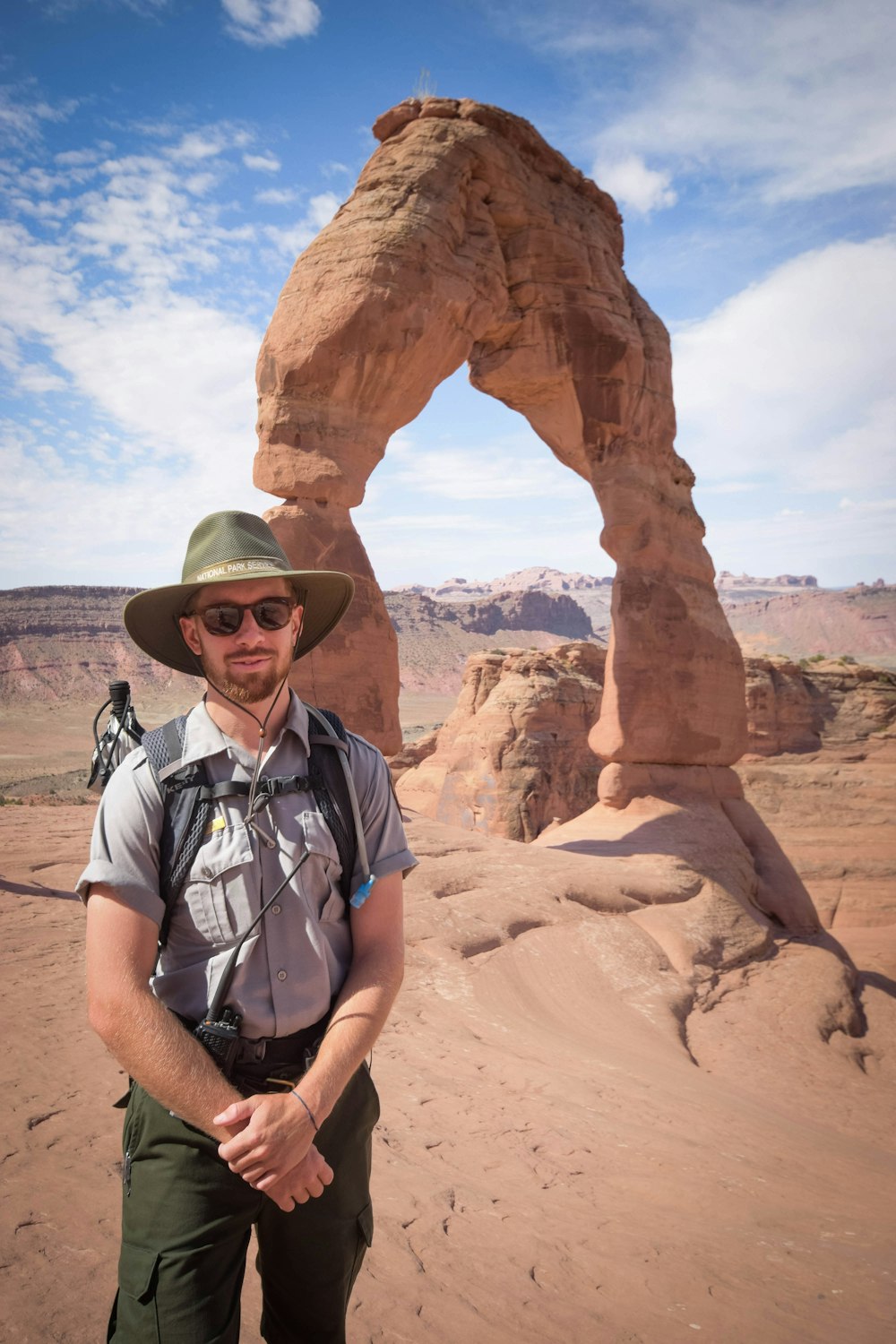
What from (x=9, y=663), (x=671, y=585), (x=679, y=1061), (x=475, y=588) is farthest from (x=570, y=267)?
(x=475, y=588)

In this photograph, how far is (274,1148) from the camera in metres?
1.49

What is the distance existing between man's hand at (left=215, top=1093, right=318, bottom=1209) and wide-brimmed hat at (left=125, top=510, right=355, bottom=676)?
0.96m

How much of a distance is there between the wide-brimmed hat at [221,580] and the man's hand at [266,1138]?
3.15ft

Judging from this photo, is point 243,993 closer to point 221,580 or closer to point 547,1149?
point 221,580

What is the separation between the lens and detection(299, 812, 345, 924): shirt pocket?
68.2 inches

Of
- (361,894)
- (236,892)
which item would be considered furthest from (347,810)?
(236,892)

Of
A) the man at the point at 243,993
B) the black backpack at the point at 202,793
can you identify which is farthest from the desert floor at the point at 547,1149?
the black backpack at the point at 202,793

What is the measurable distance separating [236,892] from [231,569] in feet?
2.36

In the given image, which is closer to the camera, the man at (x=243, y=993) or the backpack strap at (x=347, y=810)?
the man at (x=243, y=993)

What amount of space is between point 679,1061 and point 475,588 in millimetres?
178786

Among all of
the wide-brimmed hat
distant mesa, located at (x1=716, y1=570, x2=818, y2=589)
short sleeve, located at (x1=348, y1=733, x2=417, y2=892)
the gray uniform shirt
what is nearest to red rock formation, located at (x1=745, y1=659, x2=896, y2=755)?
the wide-brimmed hat

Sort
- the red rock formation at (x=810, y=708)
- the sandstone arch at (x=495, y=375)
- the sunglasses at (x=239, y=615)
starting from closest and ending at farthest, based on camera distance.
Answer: the sunglasses at (x=239, y=615), the sandstone arch at (x=495, y=375), the red rock formation at (x=810, y=708)

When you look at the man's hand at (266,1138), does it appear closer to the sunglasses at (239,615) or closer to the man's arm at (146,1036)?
the man's arm at (146,1036)

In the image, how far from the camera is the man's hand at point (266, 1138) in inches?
57.9
